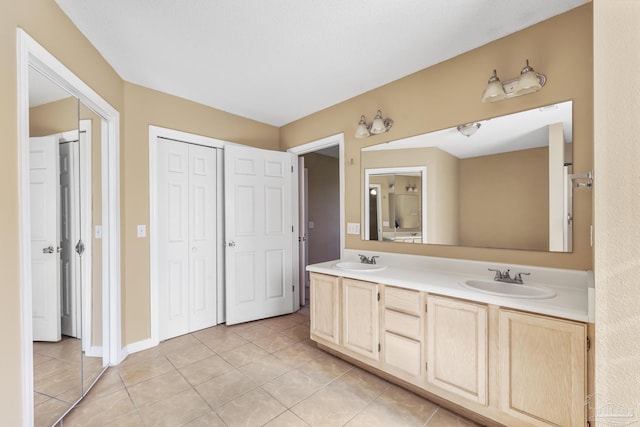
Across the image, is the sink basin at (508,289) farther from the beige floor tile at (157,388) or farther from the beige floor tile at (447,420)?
the beige floor tile at (157,388)

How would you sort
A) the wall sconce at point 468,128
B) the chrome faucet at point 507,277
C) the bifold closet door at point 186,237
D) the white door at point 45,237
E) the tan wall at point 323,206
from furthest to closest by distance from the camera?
1. the tan wall at point 323,206
2. the bifold closet door at point 186,237
3. the wall sconce at point 468,128
4. the chrome faucet at point 507,277
5. the white door at point 45,237

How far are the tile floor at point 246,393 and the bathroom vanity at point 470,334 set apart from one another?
18cm

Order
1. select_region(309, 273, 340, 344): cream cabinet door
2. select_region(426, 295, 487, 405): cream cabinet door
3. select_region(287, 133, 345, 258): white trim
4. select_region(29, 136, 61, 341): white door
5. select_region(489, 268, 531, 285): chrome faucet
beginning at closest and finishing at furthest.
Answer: select_region(29, 136, 61, 341): white door < select_region(426, 295, 487, 405): cream cabinet door < select_region(489, 268, 531, 285): chrome faucet < select_region(309, 273, 340, 344): cream cabinet door < select_region(287, 133, 345, 258): white trim

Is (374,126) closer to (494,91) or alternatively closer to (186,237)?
(494,91)

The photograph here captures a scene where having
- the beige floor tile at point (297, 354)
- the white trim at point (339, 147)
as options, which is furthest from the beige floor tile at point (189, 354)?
the white trim at point (339, 147)

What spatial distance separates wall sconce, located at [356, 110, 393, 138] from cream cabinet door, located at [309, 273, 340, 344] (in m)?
1.35

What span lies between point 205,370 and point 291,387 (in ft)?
2.43

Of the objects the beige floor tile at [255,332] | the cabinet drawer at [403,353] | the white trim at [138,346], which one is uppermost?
the cabinet drawer at [403,353]

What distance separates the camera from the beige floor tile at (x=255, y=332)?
8.87 feet

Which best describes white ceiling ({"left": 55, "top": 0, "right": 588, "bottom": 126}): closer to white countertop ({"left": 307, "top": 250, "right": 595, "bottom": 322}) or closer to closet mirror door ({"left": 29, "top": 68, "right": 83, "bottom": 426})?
closet mirror door ({"left": 29, "top": 68, "right": 83, "bottom": 426})

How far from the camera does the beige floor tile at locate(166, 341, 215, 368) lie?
2.24 meters
